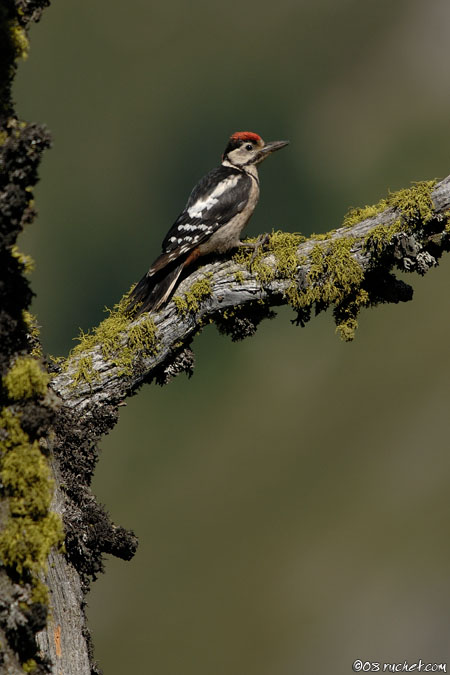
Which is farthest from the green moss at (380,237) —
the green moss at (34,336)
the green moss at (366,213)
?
the green moss at (34,336)

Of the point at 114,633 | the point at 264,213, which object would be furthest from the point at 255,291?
the point at 264,213

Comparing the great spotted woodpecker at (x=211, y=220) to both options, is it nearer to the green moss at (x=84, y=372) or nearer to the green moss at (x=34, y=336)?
the green moss at (x=84, y=372)

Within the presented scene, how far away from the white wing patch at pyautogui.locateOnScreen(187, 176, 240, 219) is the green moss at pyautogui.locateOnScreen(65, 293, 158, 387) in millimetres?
1427

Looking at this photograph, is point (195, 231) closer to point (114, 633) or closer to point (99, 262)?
point (114, 633)

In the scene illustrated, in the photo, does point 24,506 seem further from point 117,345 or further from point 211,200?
point 211,200

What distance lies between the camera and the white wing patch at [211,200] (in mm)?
5734

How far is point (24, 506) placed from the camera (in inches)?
127

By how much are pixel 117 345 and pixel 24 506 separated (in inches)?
49.6

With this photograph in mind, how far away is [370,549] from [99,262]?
8149 millimetres

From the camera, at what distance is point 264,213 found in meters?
14.1

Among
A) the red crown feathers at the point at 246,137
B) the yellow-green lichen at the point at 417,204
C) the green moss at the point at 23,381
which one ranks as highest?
the red crown feathers at the point at 246,137

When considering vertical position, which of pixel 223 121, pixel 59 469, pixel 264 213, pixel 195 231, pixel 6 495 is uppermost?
pixel 223 121

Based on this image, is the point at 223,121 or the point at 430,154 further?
the point at 223,121

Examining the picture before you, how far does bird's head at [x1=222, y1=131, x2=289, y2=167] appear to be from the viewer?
6543 mm
